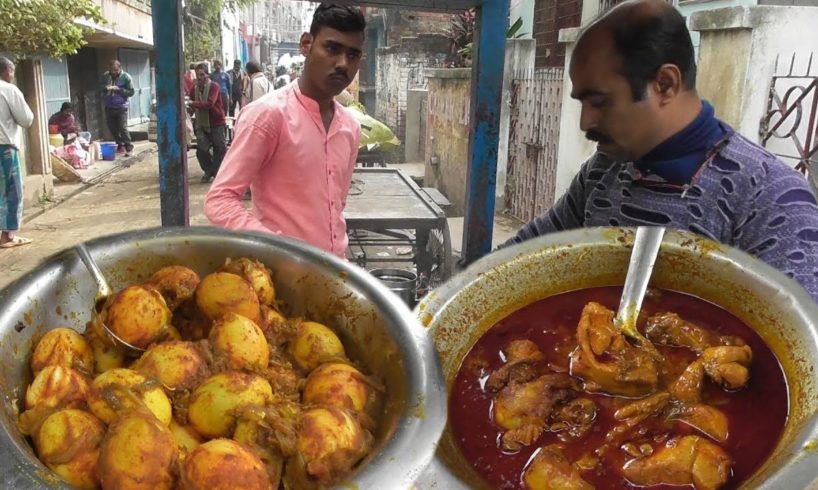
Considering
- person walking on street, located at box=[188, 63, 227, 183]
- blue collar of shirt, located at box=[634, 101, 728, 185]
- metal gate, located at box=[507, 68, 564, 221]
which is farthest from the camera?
person walking on street, located at box=[188, 63, 227, 183]

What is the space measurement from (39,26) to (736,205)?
31.9ft

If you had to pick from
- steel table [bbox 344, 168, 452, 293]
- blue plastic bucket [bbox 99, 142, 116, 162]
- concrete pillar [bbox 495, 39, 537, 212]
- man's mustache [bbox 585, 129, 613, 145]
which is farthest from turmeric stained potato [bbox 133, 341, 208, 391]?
blue plastic bucket [bbox 99, 142, 116, 162]

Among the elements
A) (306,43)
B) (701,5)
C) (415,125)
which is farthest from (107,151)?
(306,43)

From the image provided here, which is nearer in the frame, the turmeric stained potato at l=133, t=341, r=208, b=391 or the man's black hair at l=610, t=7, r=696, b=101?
the turmeric stained potato at l=133, t=341, r=208, b=391

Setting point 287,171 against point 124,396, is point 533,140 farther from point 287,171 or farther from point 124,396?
point 124,396

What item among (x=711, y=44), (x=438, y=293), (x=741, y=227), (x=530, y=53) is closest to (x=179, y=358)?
(x=438, y=293)

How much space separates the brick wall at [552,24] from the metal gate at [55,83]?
425 inches

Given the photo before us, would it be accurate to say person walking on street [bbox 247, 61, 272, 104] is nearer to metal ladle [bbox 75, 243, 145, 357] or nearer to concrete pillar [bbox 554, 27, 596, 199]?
concrete pillar [bbox 554, 27, 596, 199]

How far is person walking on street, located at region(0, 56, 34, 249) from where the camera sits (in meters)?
7.65

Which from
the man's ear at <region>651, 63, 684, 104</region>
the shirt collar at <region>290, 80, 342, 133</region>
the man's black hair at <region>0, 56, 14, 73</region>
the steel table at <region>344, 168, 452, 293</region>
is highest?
the man's black hair at <region>0, 56, 14, 73</region>

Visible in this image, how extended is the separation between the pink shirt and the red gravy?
1299mm

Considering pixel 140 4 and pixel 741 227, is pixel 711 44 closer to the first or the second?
pixel 741 227

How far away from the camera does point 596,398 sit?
1240mm

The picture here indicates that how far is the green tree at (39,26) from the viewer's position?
837cm
